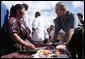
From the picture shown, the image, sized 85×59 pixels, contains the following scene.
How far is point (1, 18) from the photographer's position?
2.28 metres

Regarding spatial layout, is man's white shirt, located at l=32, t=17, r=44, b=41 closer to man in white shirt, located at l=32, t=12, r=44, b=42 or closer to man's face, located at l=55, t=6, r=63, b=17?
man in white shirt, located at l=32, t=12, r=44, b=42

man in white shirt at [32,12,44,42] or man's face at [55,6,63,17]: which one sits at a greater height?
man's face at [55,6,63,17]

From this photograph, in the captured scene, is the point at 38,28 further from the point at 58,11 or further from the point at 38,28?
the point at 58,11

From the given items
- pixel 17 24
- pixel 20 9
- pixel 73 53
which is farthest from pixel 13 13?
pixel 73 53

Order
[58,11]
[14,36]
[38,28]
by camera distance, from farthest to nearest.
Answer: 1. [38,28]
2. [58,11]
3. [14,36]

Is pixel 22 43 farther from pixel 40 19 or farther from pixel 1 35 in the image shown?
pixel 40 19

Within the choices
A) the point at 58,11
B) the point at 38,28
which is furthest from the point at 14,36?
the point at 38,28

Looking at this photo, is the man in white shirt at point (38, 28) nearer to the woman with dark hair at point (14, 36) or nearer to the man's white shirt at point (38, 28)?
the man's white shirt at point (38, 28)

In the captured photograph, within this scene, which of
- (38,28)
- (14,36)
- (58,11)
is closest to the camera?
(14,36)

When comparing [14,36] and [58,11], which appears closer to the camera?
[14,36]

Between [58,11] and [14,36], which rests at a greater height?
[58,11]

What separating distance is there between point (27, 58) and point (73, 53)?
47 cm

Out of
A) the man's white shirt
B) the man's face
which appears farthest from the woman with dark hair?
the man's white shirt

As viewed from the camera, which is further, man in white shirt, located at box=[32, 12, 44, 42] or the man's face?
man in white shirt, located at box=[32, 12, 44, 42]
